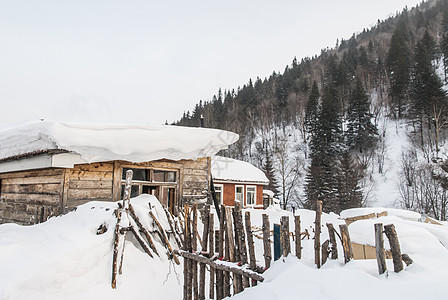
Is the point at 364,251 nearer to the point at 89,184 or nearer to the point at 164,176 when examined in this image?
the point at 164,176

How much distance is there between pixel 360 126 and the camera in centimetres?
4059

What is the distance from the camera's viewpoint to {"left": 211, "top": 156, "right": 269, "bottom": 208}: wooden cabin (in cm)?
2209

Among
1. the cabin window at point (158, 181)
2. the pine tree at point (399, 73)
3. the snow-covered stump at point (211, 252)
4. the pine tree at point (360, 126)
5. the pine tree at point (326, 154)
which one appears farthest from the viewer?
the pine tree at point (399, 73)

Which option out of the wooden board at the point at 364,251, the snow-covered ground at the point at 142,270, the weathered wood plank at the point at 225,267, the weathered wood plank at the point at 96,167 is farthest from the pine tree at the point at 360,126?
the weathered wood plank at the point at 225,267

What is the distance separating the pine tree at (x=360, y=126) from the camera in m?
39.6

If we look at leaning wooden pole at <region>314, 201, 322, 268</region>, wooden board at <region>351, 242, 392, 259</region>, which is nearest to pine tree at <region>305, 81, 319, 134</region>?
wooden board at <region>351, 242, 392, 259</region>

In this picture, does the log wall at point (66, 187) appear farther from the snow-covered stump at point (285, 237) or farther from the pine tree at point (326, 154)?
the pine tree at point (326, 154)

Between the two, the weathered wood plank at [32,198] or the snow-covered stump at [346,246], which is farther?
the weathered wood plank at [32,198]

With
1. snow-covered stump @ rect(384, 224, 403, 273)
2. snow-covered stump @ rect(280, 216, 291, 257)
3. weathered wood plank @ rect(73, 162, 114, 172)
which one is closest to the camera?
snow-covered stump @ rect(384, 224, 403, 273)

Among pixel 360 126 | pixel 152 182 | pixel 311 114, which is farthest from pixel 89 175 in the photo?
pixel 311 114

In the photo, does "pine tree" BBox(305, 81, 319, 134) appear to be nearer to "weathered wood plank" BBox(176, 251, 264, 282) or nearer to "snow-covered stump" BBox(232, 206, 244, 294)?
"weathered wood plank" BBox(176, 251, 264, 282)

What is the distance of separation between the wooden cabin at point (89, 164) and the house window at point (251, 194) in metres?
13.7

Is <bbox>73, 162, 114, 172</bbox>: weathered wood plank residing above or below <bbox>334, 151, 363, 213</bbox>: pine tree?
above

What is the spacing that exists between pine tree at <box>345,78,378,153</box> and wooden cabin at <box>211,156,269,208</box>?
2272cm
